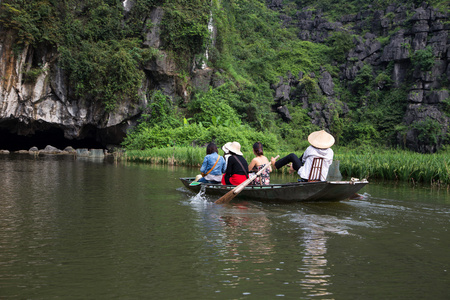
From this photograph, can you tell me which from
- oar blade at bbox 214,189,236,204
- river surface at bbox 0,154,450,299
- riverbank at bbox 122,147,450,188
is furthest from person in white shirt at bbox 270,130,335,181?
riverbank at bbox 122,147,450,188

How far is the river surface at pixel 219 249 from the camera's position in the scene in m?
3.39

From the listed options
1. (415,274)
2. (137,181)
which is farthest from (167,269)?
(137,181)

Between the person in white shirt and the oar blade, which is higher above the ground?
the person in white shirt

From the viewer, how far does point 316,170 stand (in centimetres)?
799

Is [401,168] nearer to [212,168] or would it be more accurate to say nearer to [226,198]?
[212,168]

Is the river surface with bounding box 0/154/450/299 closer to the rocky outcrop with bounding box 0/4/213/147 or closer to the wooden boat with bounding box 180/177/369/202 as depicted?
the wooden boat with bounding box 180/177/369/202

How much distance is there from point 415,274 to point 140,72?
80.2ft

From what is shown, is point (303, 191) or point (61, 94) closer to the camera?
point (303, 191)

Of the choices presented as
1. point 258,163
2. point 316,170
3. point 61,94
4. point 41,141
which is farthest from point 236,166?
point 41,141

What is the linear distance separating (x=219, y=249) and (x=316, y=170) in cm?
397

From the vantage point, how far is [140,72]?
26.4 metres

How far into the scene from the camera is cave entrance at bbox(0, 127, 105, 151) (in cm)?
3050

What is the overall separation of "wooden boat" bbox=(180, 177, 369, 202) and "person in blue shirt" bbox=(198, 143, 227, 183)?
0.88m

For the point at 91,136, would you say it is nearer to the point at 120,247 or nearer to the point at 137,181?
the point at 137,181
